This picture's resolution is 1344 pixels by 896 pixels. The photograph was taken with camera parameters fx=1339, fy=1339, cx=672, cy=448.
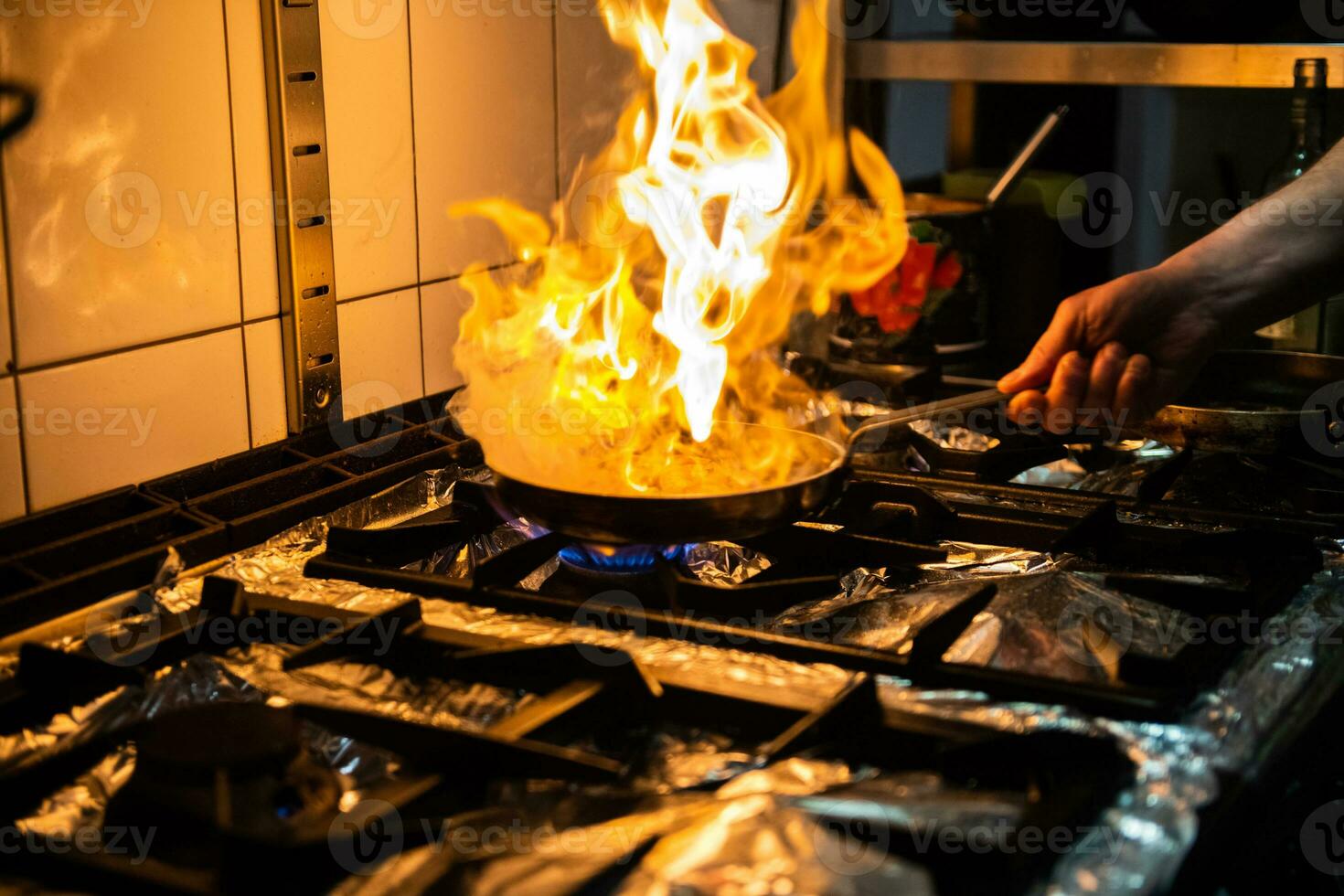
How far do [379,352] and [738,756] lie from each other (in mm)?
769

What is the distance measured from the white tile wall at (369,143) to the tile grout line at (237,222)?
11 cm

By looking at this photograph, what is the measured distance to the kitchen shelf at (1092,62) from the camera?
5.24ft

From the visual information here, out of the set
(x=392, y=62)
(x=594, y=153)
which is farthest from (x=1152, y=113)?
(x=392, y=62)

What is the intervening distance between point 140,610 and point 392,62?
2.08 feet

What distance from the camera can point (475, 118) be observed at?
1471 mm

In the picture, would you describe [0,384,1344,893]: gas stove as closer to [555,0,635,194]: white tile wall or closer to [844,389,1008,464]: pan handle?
[844,389,1008,464]: pan handle

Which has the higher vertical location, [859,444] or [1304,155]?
[1304,155]

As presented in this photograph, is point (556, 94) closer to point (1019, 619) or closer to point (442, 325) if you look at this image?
point (442, 325)

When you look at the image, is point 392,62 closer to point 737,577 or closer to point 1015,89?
point 737,577

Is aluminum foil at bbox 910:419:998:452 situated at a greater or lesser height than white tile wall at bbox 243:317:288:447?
lesser

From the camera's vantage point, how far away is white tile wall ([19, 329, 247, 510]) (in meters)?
1.08

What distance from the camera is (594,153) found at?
1687 millimetres

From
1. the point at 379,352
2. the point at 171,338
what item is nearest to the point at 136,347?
the point at 171,338

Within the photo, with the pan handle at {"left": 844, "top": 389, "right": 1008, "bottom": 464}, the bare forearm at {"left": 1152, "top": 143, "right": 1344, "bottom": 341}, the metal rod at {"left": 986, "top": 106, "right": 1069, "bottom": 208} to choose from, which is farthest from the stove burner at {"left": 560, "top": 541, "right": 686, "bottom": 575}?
the metal rod at {"left": 986, "top": 106, "right": 1069, "bottom": 208}
